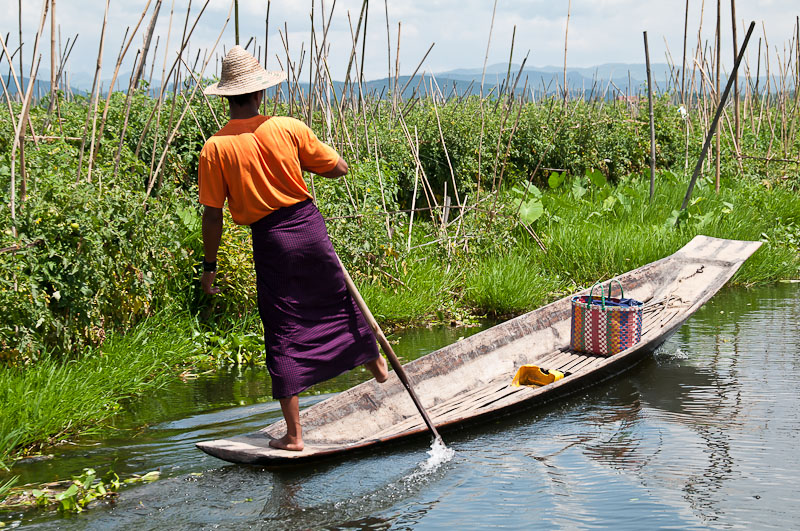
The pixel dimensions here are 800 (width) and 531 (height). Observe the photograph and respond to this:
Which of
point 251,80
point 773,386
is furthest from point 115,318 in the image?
point 773,386

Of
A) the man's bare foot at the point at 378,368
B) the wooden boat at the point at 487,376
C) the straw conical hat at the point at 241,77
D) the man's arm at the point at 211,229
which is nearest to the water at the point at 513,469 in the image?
the wooden boat at the point at 487,376

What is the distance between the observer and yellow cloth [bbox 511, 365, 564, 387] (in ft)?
14.7

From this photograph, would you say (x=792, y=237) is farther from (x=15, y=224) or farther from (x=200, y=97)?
(x=15, y=224)

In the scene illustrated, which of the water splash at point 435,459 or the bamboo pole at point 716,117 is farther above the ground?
the bamboo pole at point 716,117

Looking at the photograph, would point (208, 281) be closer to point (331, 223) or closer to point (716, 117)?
point (331, 223)

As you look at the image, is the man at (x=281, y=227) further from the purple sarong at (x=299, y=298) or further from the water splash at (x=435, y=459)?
the water splash at (x=435, y=459)

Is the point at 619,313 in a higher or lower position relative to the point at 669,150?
lower

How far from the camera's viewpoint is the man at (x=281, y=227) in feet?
10.8

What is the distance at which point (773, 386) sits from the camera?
4742 millimetres

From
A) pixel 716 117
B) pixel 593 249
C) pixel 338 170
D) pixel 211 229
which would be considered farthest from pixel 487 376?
pixel 716 117

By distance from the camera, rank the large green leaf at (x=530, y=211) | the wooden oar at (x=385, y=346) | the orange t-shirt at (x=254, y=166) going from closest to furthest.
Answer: the orange t-shirt at (x=254, y=166), the wooden oar at (x=385, y=346), the large green leaf at (x=530, y=211)

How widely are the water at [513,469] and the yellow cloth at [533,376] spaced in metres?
0.16

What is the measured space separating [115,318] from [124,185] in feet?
2.65

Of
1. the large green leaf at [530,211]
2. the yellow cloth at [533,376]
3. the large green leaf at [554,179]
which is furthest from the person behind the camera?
the large green leaf at [554,179]
